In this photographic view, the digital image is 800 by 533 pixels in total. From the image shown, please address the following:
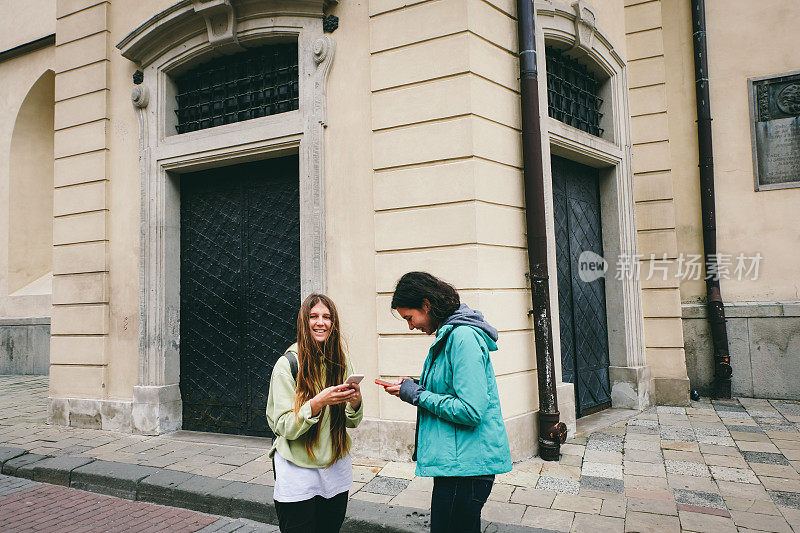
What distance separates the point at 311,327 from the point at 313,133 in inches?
147

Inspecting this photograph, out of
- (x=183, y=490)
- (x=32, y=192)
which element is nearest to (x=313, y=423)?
(x=183, y=490)

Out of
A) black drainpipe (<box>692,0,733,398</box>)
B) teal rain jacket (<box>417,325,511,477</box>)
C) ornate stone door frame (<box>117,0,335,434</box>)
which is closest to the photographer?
teal rain jacket (<box>417,325,511,477</box>)

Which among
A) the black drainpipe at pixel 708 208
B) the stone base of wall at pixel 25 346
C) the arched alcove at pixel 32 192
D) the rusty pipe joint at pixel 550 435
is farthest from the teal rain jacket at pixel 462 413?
the arched alcove at pixel 32 192

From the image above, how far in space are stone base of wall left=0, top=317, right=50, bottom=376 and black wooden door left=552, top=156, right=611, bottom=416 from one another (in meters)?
11.5

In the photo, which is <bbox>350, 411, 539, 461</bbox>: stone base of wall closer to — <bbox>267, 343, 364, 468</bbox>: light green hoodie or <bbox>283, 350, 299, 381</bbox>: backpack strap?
<bbox>267, 343, 364, 468</bbox>: light green hoodie

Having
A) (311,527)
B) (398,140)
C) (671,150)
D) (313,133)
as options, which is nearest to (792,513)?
(311,527)

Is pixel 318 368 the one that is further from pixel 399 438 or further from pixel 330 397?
pixel 399 438

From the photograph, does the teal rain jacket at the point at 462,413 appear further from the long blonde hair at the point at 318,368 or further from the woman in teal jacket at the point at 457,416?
the long blonde hair at the point at 318,368

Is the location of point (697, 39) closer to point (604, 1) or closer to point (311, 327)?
point (604, 1)

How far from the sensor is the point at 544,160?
601 cm

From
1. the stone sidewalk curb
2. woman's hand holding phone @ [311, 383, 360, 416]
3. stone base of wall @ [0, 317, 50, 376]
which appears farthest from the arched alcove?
woman's hand holding phone @ [311, 383, 360, 416]

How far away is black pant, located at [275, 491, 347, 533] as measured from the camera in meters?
2.52

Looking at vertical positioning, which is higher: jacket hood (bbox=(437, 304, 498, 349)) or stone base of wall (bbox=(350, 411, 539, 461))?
jacket hood (bbox=(437, 304, 498, 349))

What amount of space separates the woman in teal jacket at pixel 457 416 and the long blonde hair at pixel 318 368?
1.25ft
